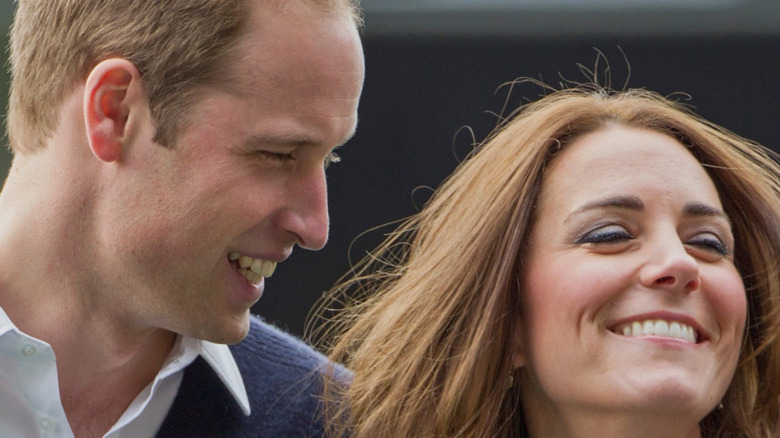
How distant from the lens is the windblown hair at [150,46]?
2.33 m

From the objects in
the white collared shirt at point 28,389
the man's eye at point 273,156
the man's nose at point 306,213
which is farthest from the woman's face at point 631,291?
the white collared shirt at point 28,389

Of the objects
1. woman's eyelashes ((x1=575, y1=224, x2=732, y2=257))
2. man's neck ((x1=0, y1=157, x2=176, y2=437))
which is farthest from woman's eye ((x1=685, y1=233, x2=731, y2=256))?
man's neck ((x1=0, y1=157, x2=176, y2=437))

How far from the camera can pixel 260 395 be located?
8.79ft

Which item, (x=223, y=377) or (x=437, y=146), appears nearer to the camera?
(x=223, y=377)

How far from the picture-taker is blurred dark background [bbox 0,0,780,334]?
15.8 feet

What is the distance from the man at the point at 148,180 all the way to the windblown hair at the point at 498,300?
1.40ft

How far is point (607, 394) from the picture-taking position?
7.79 feet

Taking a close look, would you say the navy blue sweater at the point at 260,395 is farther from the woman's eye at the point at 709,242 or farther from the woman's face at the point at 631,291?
the woman's eye at the point at 709,242

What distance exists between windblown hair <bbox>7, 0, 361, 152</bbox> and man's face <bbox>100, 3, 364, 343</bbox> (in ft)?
0.10

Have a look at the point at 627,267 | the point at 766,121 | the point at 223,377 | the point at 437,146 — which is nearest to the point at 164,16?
the point at 223,377

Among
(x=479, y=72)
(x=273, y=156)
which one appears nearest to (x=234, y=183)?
(x=273, y=156)

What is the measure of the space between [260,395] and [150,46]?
831mm

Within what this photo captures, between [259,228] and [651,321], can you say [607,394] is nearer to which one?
[651,321]

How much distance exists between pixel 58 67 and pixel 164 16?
0.26 meters
